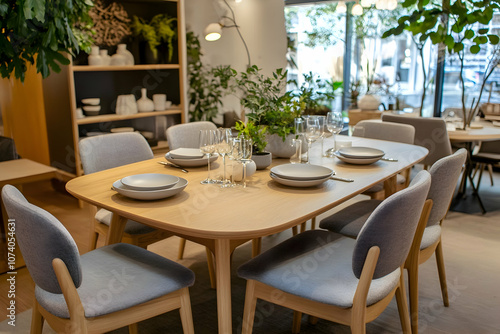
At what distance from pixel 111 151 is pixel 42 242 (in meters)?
1.20

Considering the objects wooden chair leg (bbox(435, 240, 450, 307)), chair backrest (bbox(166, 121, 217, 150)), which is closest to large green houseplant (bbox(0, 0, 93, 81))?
chair backrest (bbox(166, 121, 217, 150))

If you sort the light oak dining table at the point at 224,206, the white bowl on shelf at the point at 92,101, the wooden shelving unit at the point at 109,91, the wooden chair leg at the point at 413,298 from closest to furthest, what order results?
the light oak dining table at the point at 224,206 → the wooden chair leg at the point at 413,298 → the wooden shelving unit at the point at 109,91 → the white bowl on shelf at the point at 92,101

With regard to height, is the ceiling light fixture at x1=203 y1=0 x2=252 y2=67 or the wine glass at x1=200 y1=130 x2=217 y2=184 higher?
the ceiling light fixture at x1=203 y1=0 x2=252 y2=67

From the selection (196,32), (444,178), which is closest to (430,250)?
(444,178)

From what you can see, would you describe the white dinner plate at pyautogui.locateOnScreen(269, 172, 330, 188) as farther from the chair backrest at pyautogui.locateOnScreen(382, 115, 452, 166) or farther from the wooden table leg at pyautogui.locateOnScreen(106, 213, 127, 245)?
the chair backrest at pyautogui.locateOnScreen(382, 115, 452, 166)

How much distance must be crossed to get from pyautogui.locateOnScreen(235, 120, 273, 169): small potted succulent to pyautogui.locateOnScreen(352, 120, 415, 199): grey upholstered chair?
107 centimetres

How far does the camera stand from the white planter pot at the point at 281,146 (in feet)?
8.00

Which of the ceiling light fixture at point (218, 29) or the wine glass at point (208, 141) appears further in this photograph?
the ceiling light fixture at point (218, 29)

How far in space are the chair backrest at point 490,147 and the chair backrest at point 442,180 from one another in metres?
2.63

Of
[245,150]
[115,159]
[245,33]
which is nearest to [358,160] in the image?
[245,150]

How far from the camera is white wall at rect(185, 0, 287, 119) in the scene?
5.19 metres

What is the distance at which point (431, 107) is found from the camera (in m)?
6.23

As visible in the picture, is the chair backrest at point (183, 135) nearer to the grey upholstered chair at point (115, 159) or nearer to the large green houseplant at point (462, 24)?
the grey upholstered chair at point (115, 159)

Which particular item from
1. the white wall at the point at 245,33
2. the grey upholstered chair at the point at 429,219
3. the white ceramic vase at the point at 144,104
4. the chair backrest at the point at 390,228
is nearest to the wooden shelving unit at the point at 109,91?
the white ceramic vase at the point at 144,104
